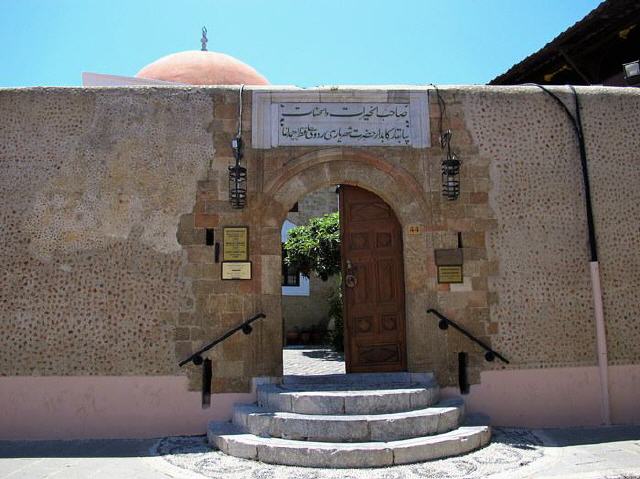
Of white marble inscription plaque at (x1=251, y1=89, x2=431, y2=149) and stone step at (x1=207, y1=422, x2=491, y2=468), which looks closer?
stone step at (x1=207, y1=422, x2=491, y2=468)

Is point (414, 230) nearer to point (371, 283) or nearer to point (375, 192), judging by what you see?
point (375, 192)

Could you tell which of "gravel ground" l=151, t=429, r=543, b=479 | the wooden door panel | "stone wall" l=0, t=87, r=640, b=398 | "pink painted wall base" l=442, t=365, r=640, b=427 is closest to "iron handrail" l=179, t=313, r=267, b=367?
"stone wall" l=0, t=87, r=640, b=398

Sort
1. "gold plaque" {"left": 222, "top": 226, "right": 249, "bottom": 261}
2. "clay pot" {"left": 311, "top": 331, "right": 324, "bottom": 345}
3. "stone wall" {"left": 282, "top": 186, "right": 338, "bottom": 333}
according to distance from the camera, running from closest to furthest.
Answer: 1. "gold plaque" {"left": 222, "top": 226, "right": 249, "bottom": 261}
2. "clay pot" {"left": 311, "top": 331, "right": 324, "bottom": 345}
3. "stone wall" {"left": 282, "top": 186, "right": 338, "bottom": 333}

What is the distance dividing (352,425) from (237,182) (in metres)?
2.91

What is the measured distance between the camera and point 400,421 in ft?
15.8

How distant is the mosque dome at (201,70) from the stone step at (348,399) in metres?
6.78

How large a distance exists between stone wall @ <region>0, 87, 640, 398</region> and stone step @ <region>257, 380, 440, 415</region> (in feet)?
2.03

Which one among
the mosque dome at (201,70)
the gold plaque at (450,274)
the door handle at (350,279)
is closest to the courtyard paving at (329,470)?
the gold plaque at (450,274)

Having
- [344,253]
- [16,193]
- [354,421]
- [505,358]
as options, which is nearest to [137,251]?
[16,193]

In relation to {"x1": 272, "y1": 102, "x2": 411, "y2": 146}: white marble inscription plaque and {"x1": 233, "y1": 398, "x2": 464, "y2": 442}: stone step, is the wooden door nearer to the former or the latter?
{"x1": 272, "y1": 102, "x2": 411, "y2": 146}: white marble inscription plaque

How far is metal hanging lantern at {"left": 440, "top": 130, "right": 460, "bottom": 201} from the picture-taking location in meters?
6.18

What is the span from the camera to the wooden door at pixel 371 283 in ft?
20.5

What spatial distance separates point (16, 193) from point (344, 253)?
3833 millimetres

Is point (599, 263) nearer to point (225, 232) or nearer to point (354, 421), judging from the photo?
point (354, 421)
